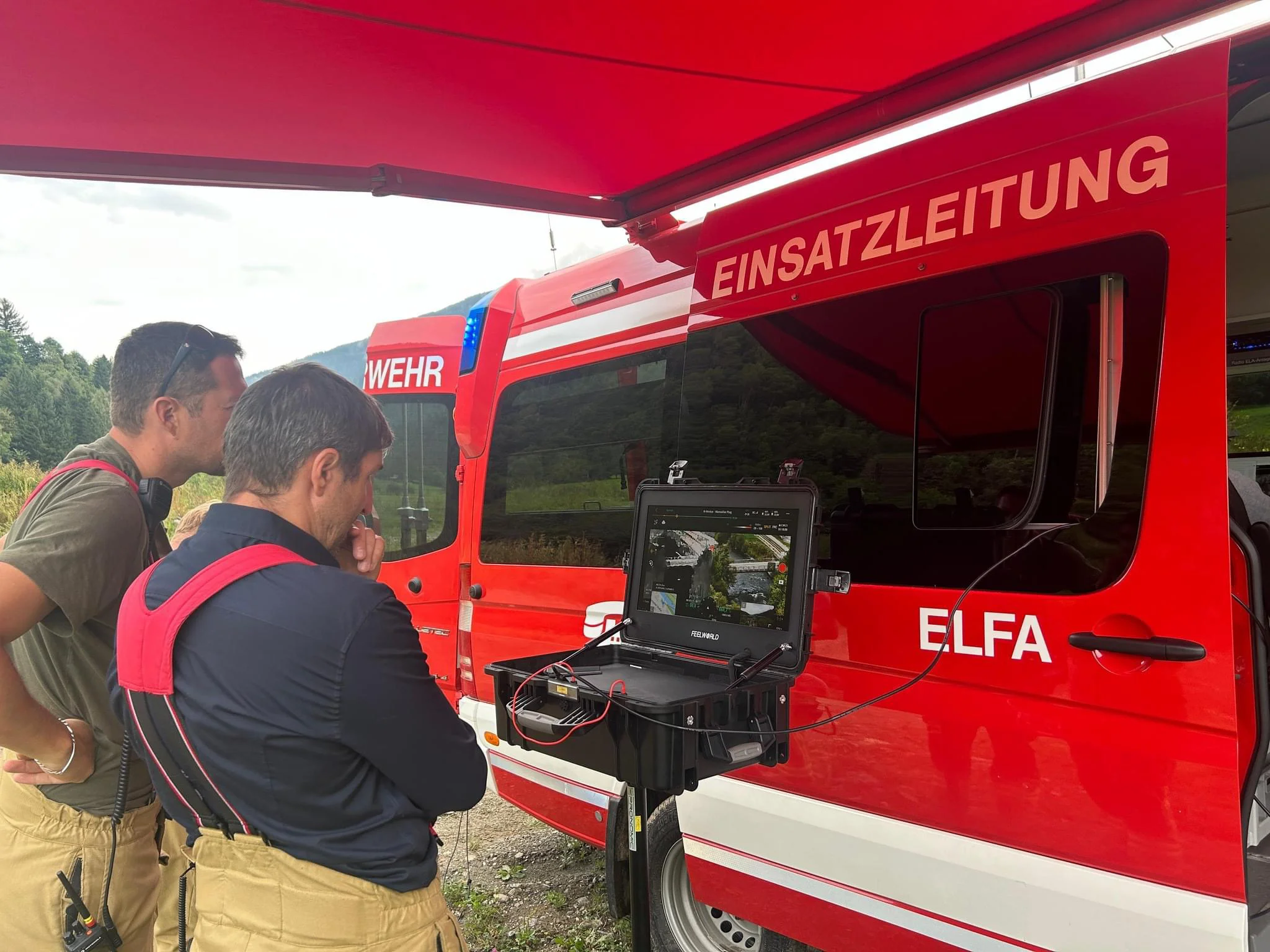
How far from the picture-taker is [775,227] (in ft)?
7.97

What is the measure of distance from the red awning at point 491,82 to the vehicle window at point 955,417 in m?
0.73

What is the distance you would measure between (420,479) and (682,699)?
360 centimetres

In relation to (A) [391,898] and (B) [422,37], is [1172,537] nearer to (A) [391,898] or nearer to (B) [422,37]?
(A) [391,898]

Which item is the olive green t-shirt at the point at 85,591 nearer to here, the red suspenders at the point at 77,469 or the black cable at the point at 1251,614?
the red suspenders at the point at 77,469

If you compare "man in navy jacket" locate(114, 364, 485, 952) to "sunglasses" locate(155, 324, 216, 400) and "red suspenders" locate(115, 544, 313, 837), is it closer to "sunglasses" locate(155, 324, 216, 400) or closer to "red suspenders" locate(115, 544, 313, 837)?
"red suspenders" locate(115, 544, 313, 837)

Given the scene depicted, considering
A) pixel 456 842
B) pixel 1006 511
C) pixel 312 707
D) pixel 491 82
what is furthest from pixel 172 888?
pixel 456 842

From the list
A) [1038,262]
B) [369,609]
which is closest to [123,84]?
[369,609]

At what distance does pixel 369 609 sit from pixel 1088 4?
2.21 metres

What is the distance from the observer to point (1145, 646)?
1607 millimetres

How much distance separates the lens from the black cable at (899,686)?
162 cm

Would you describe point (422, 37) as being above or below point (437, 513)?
above

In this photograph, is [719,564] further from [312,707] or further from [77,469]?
[77,469]

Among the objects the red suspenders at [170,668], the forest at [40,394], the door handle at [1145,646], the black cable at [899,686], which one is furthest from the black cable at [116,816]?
the forest at [40,394]

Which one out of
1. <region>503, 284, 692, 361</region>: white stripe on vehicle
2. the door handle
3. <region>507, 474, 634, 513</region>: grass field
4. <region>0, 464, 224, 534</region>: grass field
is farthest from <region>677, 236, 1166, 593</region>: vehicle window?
<region>0, 464, 224, 534</region>: grass field
